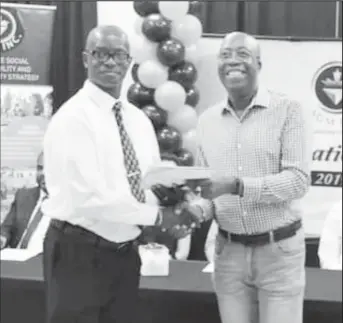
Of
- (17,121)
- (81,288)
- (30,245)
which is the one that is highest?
(17,121)

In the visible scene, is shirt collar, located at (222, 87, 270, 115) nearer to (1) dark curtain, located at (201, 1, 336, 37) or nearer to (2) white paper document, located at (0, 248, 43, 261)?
(2) white paper document, located at (0, 248, 43, 261)

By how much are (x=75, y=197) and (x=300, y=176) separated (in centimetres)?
74

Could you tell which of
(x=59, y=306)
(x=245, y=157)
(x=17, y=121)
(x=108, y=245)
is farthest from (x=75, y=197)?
(x=17, y=121)

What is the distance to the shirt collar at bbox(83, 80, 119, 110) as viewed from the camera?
7.73 ft

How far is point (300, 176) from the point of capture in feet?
7.33

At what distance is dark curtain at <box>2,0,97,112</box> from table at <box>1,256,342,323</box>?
2418 mm

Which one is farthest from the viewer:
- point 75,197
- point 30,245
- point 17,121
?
point 17,121

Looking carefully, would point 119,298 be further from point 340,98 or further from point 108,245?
point 340,98

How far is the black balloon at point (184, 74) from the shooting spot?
176 inches

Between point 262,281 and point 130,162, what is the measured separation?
0.61 m

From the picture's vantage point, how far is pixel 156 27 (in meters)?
4.39

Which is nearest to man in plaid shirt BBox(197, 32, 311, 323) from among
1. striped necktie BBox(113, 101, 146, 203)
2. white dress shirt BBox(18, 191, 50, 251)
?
striped necktie BBox(113, 101, 146, 203)

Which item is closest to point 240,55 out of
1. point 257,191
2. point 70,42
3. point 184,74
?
point 257,191

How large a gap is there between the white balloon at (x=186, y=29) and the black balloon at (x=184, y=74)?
157mm
